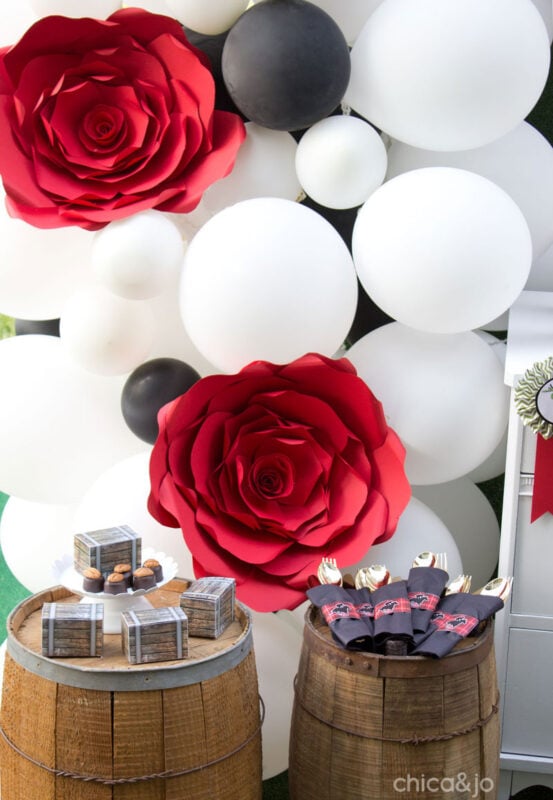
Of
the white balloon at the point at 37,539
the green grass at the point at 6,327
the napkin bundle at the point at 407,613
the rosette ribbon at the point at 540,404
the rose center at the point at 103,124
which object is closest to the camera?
the napkin bundle at the point at 407,613

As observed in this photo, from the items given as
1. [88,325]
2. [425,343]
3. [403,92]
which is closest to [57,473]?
[88,325]

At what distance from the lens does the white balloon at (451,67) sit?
134 cm

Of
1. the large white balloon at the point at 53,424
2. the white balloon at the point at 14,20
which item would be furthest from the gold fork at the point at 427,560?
the white balloon at the point at 14,20

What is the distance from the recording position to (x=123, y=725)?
3.58 ft

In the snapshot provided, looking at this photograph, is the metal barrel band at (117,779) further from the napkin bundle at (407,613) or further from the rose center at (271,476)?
the rose center at (271,476)

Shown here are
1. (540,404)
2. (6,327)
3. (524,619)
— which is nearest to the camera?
(540,404)

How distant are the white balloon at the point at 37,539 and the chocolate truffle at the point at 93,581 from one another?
42cm

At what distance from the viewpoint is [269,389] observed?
142 cm

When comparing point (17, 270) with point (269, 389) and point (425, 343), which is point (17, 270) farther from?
point (425, 343)

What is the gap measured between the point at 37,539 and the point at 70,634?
576 millimetres

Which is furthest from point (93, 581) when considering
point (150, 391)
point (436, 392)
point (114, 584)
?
point (436, 392)

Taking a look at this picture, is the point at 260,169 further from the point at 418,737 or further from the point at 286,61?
the point at 418,737

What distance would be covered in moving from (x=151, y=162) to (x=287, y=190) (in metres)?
0.22

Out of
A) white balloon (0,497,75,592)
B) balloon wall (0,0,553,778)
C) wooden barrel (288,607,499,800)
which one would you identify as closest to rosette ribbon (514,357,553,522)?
balloon wall (0,0,553,778)
